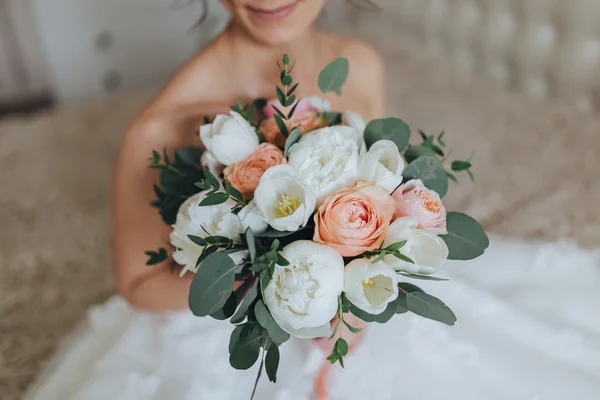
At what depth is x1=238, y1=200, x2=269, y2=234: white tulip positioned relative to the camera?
2.00ft

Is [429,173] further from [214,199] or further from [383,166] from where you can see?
[214,199]

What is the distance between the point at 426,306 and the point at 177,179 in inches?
13.9

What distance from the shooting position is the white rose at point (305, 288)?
0.56 m

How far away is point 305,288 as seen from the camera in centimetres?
56

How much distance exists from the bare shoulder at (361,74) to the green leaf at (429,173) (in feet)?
1.01

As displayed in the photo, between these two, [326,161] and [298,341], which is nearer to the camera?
[326,161]

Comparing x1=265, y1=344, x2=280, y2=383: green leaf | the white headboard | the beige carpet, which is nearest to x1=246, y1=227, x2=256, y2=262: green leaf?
x1=265, y1=344, x2=280, y2=383: green leaf

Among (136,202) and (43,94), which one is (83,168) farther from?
(136,202)

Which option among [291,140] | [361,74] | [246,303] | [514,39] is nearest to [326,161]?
[291,140]

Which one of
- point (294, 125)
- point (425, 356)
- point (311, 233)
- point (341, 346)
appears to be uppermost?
point (294, 125)

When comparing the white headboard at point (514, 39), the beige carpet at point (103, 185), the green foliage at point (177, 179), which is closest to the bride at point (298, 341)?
the green foliage at point (177, 179)

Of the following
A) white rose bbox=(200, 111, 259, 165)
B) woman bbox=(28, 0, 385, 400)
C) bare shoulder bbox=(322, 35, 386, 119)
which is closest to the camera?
white rose bbox=(200, 111, 259, 165)

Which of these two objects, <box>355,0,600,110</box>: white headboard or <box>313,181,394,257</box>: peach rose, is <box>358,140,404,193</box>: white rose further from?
<box>355,0,600,110</box>: white headboard

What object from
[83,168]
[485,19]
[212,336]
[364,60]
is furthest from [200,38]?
[212,336]
